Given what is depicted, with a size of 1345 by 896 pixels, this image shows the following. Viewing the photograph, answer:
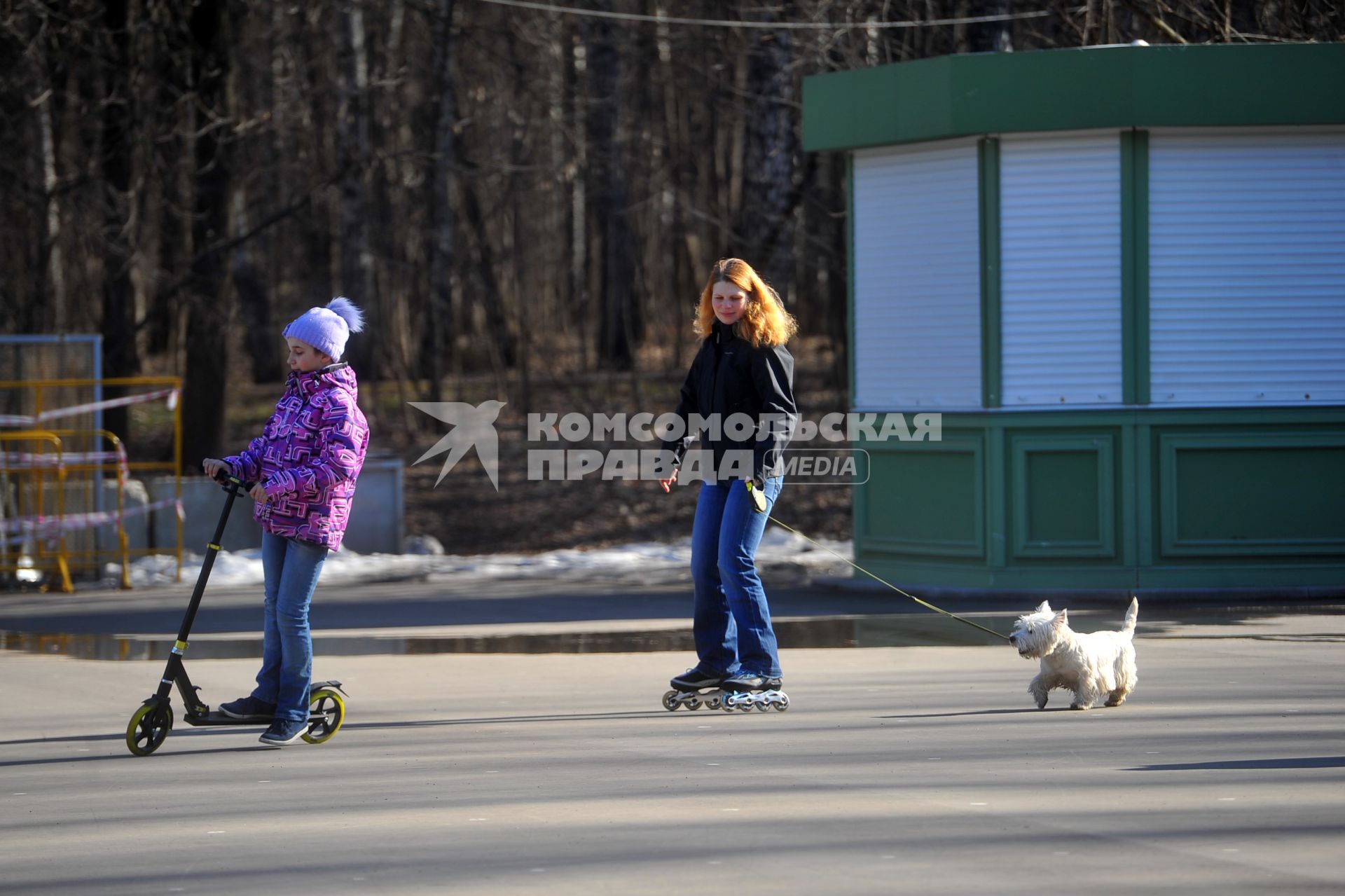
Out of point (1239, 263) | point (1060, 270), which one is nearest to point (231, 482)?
point (1060, 270)

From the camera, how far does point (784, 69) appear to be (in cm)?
1770

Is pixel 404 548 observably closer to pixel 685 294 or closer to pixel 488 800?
pixel 488 800

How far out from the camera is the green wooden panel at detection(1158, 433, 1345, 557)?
1117cm

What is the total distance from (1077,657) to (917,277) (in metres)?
5.14

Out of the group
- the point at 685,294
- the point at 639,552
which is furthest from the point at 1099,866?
the point at 685,294

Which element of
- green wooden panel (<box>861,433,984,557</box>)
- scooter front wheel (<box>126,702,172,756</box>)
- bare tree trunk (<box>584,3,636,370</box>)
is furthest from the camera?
bare tree trunk (<box>584,3,636,370</box>)

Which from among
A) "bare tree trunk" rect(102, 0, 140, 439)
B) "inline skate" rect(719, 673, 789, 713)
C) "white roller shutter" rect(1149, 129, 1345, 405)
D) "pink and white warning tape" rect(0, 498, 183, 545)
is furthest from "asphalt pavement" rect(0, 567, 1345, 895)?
"bare tree trunk" rect(102, 0, 140, 439)

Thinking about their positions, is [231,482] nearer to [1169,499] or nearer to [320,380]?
[320,380]

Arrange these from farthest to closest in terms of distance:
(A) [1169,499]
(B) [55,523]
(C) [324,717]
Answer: (B) [55,523]
(A) [1169,499]
(C) [324,717]

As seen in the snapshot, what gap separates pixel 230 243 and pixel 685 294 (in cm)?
1990

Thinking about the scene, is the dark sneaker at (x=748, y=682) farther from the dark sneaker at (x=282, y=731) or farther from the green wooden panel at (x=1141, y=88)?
the green wooden panel at (x=1141, y=88)

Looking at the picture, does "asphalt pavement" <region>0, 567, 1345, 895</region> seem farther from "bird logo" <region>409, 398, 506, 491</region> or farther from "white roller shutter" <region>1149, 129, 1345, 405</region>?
"bird logo" <region>409, 398, 506, 491</region>

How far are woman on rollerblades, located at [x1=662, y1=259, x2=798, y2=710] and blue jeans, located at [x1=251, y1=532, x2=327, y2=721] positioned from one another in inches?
66.5

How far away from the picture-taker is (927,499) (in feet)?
38.5
